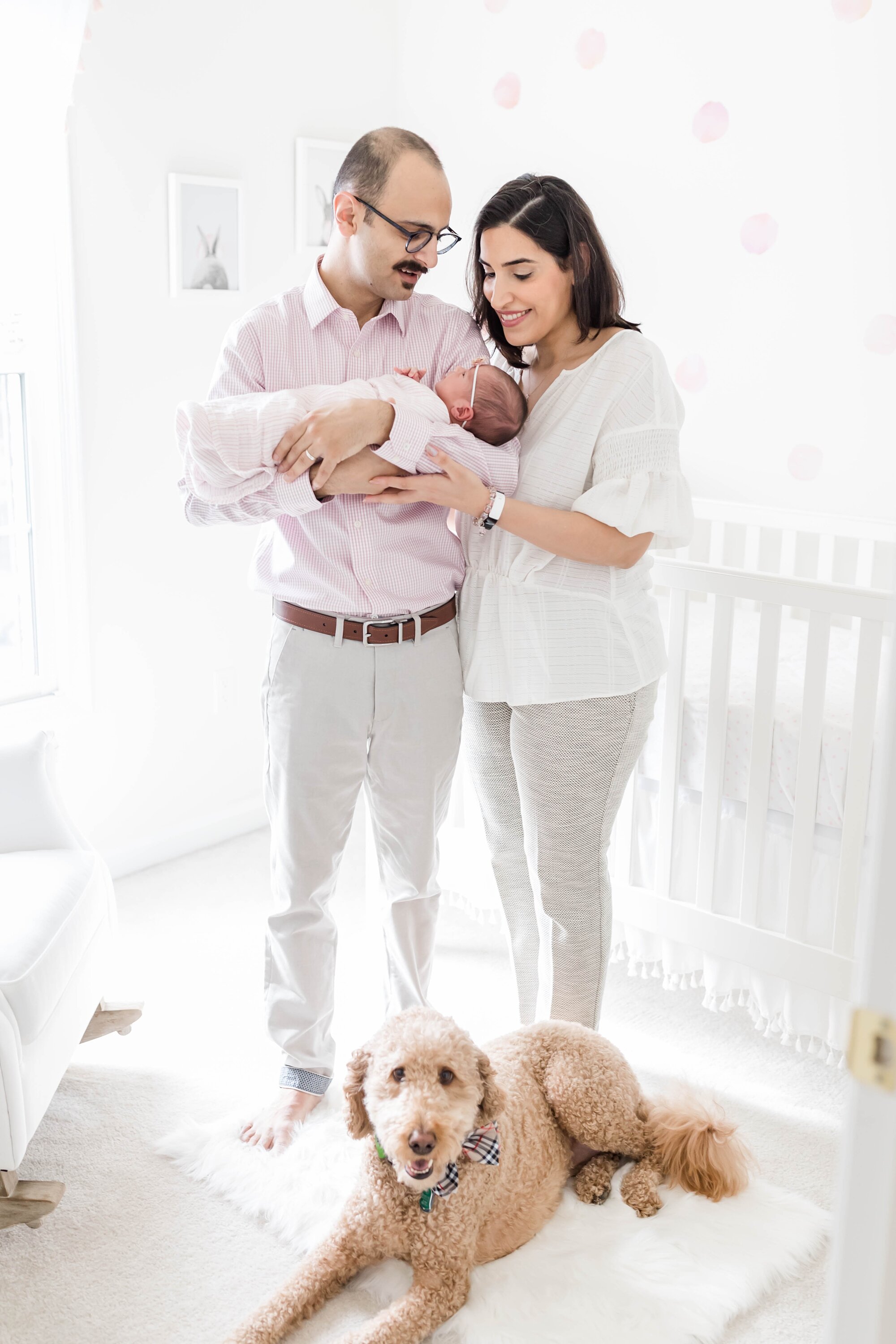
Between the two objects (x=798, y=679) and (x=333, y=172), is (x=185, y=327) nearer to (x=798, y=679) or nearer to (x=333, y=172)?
(x=333, y=172)

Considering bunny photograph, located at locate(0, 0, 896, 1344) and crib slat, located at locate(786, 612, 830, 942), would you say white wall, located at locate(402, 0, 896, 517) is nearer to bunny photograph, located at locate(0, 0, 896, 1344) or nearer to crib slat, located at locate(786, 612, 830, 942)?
→ bunny photograph, located at locate(0, 0, 896, 1344)

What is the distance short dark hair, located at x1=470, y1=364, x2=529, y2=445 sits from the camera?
1.58 meters

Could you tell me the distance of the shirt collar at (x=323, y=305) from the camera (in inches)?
63.3

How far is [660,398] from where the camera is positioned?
1.58 metres

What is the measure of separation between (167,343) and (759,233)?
138cm

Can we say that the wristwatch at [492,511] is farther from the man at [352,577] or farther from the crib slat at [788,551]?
the crib slat at [788,551]

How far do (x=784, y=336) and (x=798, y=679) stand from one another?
39.7 inches

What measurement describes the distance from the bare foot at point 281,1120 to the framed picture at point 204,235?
5.67 feet

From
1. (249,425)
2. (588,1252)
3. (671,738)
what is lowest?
(588,1252)

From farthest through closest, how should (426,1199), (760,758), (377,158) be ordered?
(760,758)
(377,158)
(426,1199)

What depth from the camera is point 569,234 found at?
5.15 feet

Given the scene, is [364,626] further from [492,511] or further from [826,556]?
[826,556]

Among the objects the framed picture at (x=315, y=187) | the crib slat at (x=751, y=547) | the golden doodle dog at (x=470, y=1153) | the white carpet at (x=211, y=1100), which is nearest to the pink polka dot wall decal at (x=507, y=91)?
the framed picture at (x=315, y=187)

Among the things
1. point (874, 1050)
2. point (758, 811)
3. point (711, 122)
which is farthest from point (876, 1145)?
point (711, 122)
